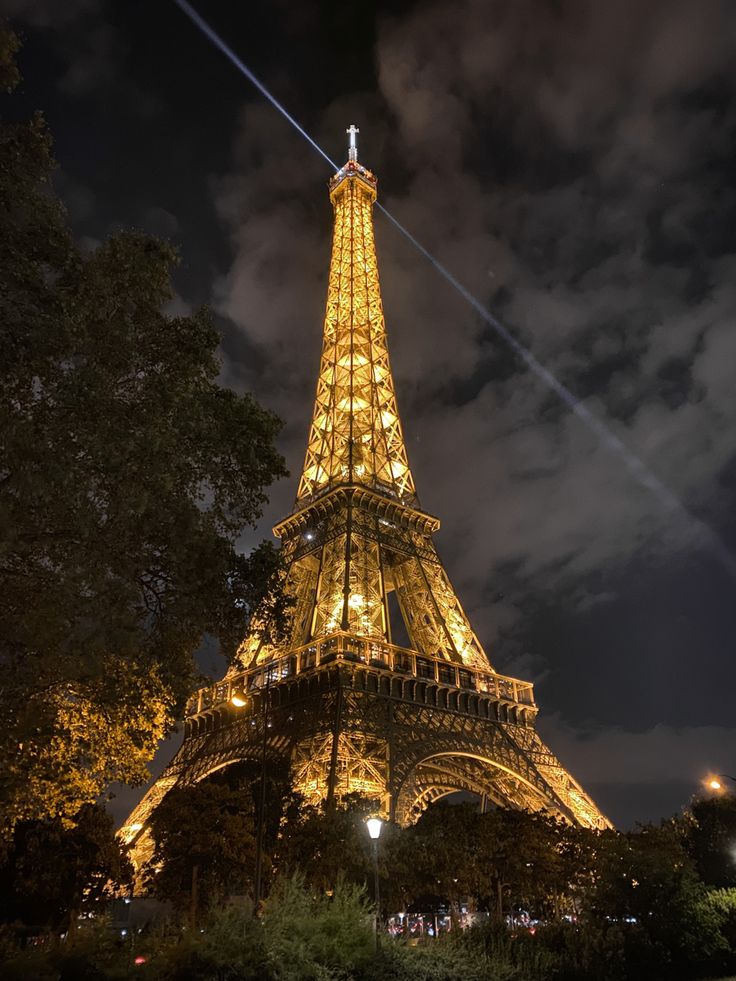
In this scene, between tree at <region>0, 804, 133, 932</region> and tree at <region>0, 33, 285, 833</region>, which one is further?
tree at <region>0, 804, 133, 932</region>

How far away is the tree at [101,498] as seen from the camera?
10719 millimetres

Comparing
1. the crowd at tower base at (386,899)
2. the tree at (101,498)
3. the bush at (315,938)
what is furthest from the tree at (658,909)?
the tree at (101,498)

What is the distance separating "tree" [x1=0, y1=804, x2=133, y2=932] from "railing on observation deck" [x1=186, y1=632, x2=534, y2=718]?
6855 mm

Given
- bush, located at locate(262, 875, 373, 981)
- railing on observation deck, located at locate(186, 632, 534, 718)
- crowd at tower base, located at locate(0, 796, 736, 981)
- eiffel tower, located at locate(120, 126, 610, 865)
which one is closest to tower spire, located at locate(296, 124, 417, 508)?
eiffel tower, located at locate(120, 126, 610, 865)

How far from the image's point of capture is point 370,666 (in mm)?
34094

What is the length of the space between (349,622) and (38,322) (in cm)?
2839

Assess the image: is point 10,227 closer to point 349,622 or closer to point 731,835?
point 349,622

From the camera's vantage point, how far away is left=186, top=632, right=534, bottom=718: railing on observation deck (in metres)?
34.4

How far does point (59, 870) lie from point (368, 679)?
1494 centimetres

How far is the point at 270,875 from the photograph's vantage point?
28.2 m

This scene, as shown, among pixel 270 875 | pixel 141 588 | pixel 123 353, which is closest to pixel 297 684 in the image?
pixel 270 875

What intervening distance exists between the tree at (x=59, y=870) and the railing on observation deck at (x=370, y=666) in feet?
22.5

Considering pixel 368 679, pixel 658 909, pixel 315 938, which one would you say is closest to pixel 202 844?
pixel 368 679

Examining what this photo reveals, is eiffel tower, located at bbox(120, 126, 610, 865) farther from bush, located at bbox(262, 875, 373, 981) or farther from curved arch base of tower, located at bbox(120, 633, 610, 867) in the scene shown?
bush, located at bbox(262, 875, 373, 981)
